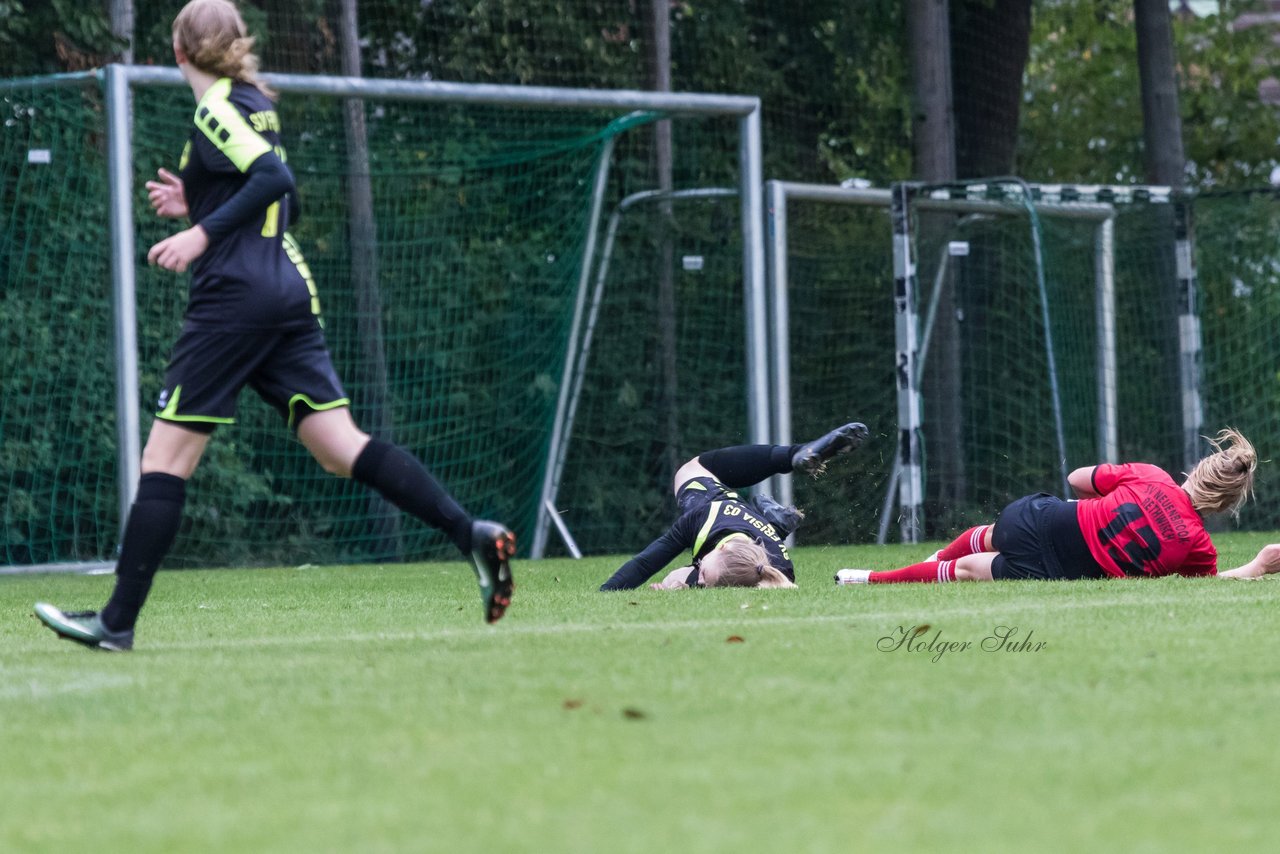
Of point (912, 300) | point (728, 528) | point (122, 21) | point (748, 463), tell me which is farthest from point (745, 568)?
point (122, 21)

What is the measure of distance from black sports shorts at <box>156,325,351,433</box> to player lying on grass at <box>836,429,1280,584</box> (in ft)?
10.8

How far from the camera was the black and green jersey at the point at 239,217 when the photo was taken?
5324 mm

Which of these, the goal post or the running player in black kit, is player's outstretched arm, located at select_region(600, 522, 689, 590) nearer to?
the running player in black kit

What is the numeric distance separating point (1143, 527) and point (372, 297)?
5632 mm

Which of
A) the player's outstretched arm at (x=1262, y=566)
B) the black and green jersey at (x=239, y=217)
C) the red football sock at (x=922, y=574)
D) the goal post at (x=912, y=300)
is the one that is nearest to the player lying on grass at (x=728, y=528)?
the red football sock at (x=922, y=574)

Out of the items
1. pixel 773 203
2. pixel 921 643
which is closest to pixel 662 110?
pixel 773 203

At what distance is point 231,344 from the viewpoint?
5.34m

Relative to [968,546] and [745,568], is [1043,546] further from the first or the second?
[745,568]

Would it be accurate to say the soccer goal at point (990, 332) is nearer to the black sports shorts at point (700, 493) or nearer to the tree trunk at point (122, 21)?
the tree trunk at point (122, 21)

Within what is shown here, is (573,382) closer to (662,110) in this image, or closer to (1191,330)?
(662,110)

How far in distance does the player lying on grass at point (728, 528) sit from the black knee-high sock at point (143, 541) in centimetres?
272

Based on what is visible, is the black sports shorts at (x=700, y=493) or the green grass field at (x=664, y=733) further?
the black sports shorts at (x=700, y=493)

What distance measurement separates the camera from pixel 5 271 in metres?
10.8

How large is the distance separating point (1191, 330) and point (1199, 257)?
A: 107 cm
